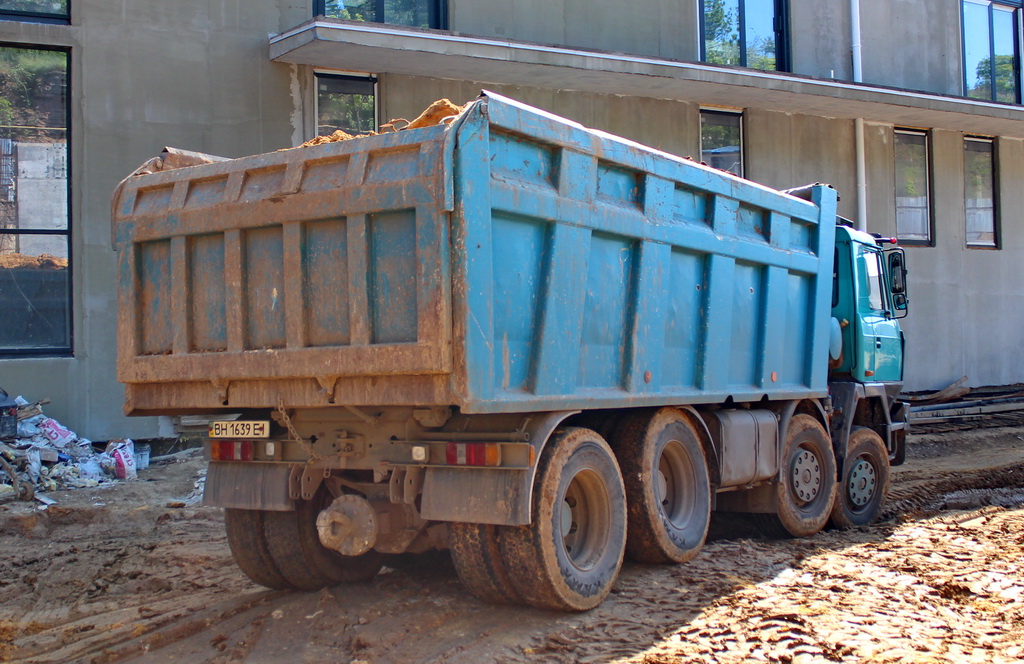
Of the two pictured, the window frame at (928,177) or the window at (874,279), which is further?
the window frame at (928,177)

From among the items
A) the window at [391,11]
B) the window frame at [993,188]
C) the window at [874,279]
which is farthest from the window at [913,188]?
the window at [391,11]

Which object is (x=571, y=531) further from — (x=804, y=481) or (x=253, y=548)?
(x=804, y=481)

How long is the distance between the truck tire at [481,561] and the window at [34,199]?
26.2 ft

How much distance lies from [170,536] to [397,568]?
2.65m

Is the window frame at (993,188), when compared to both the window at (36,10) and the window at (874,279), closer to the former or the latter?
the window at (874,279)

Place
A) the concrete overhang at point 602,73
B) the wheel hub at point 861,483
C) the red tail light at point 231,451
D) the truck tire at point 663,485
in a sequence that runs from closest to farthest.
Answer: the red tail light at point 231,451, the truck tire at point 663,485, the wheel hub at point 861,483, the concrete overhang at point 602,73

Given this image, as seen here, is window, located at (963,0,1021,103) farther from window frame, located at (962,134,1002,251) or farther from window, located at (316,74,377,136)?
window, located at (316,74,377,136)

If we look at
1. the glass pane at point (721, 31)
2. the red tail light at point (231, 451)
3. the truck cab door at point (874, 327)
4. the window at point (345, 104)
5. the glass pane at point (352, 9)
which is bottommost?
the red tail light at point (231, 451)

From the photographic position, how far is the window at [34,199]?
11.5 meters

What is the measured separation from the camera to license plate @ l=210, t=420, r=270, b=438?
5793mm

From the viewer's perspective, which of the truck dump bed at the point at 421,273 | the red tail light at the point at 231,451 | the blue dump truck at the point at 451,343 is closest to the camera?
the truck dump bed at the point at 421,273

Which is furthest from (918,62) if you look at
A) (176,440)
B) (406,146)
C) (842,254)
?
(406,146)

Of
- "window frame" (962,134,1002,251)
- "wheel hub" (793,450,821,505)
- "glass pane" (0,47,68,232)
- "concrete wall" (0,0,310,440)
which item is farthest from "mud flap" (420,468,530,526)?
"window frame" (962,134,1002,251)

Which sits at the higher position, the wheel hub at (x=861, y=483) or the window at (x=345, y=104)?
the window at (x=345, y=104)
